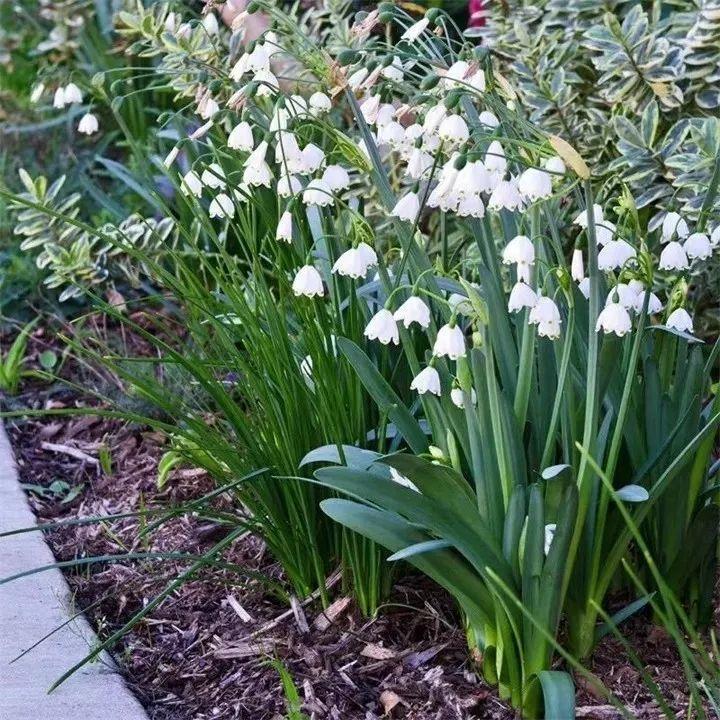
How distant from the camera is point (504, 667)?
210 cm

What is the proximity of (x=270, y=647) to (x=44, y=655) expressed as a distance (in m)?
0.45

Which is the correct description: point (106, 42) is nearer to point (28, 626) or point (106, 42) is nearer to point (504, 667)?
point (28, 626)

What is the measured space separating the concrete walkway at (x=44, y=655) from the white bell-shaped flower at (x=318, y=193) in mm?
1008

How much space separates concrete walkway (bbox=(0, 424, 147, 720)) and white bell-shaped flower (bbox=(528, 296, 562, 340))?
3.40 ft

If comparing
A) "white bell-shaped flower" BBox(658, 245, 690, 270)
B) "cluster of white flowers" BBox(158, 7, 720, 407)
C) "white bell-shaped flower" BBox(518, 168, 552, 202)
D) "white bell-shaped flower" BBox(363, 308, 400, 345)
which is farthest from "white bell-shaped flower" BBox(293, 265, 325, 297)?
"white bell-shaped flower" BBox(658, 245, 690, 270)

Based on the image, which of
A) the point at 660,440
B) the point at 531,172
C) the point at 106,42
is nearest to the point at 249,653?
the point at 660,440

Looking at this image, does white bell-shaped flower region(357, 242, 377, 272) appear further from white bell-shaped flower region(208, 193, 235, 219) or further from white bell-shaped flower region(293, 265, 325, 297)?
white bell-shaped flower region(208, 193, 235, 219)

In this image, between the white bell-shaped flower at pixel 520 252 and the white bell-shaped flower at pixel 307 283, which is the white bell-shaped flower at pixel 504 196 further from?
the white bell-shaped flower at pixel 307 283

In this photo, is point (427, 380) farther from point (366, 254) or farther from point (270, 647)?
point (270, 647)

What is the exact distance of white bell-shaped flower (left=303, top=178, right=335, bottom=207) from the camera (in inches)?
82.5

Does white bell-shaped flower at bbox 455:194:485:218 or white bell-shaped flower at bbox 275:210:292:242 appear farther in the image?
white bell-shaped flower at bbox 275:210:292:242

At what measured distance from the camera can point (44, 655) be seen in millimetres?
2268

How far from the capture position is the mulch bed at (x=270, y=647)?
2137mm

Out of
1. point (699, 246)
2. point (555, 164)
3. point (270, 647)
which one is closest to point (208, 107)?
point (555, 164)
